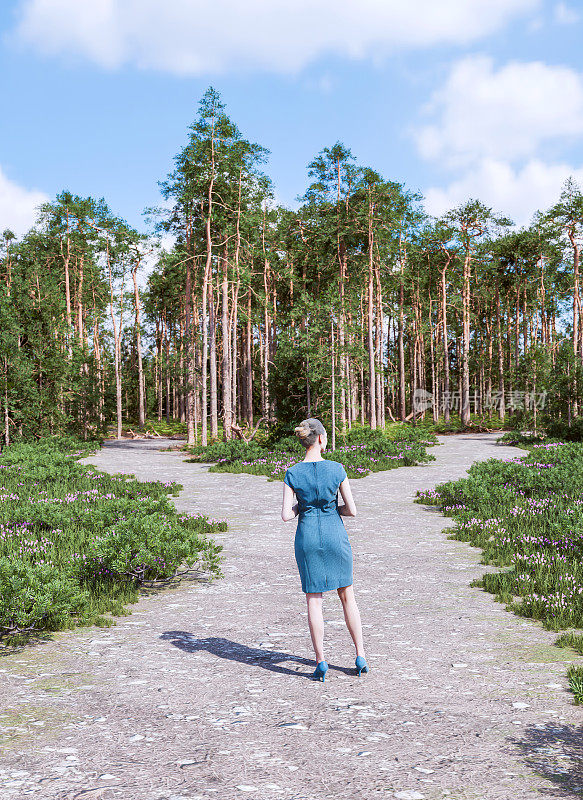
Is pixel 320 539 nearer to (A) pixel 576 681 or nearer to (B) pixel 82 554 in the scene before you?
(A) pixel 576 681

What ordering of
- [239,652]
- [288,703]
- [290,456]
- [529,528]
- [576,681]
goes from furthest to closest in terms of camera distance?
[290,456] → [529,528] → [239,652] → [576,681] → [288,703]

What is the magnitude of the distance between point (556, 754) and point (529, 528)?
290 inches

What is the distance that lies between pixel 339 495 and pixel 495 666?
2.09 metres

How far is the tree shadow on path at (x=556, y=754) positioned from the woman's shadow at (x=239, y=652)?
5.79ft

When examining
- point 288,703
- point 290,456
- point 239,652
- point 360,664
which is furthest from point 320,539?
point 290,456

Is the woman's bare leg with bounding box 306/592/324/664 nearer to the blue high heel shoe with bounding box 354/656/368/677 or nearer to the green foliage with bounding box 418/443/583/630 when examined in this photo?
the blue high heel shoe with bounding box 354/656/368/677

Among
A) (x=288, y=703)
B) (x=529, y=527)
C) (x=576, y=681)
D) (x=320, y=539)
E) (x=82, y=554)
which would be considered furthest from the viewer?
(x=529, y=527)

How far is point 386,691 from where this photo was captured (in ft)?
16.5

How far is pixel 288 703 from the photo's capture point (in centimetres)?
482

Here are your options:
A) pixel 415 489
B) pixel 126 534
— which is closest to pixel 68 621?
pixel 126 534

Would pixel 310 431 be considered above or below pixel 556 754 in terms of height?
above

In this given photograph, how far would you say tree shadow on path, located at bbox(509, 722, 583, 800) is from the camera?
3492mm

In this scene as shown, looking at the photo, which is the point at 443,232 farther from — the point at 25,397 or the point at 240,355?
the point at 25,397

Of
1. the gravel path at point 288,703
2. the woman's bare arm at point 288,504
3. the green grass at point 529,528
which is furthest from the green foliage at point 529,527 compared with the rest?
→ the woman's bare arm at point 288,504
